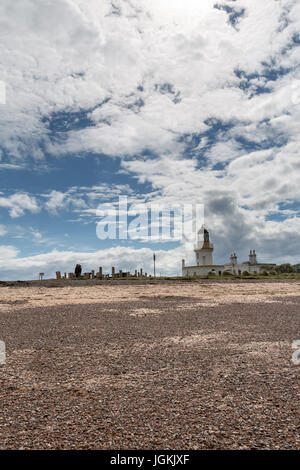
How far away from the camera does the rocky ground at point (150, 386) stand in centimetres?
423

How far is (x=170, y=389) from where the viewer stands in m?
5.69

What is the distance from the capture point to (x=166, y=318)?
13070 millimetres

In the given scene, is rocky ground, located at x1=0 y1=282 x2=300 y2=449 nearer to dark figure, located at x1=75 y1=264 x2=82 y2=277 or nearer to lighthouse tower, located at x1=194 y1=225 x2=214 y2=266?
dark figure, located at x1=75 y1=264 x2=82 y2=277

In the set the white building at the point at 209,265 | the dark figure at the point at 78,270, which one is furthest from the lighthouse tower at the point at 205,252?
the dark figure at the point at 78,270

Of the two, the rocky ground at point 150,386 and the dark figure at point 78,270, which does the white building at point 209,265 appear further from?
the rocky ground at point 150,386

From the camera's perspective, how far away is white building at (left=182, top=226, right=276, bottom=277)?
85.1 m

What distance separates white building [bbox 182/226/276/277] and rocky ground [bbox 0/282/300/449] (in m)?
74.4

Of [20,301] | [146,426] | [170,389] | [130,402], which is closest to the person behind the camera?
[146,426]

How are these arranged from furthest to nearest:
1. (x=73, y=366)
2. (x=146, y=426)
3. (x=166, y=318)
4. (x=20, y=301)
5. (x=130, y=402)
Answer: (x=20, y=301), (x=166, y=318), (x=73, y=366), (x=130, y=402), (x=146, y=426)

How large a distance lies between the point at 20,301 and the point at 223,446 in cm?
1686

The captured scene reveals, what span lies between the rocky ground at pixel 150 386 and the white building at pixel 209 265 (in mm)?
74360
